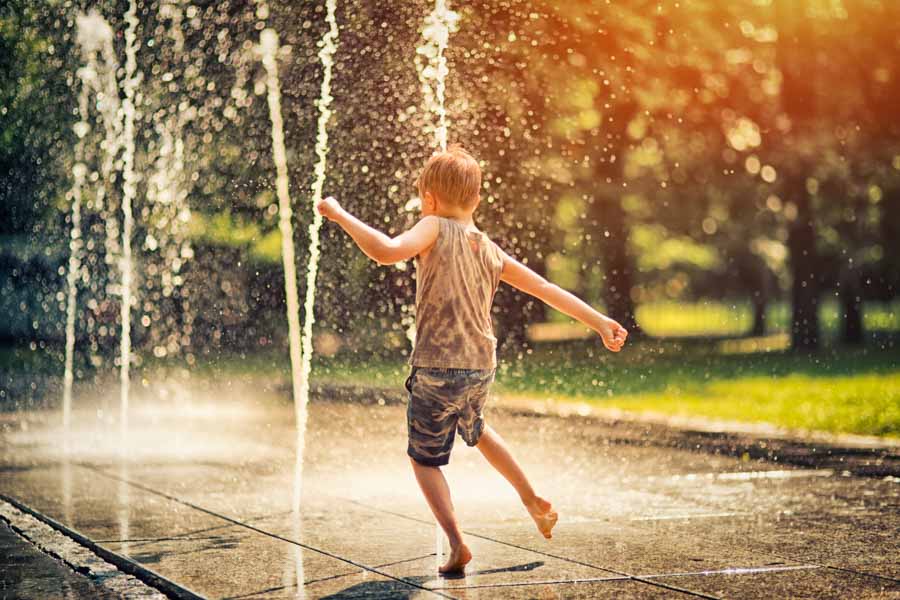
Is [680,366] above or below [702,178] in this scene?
below

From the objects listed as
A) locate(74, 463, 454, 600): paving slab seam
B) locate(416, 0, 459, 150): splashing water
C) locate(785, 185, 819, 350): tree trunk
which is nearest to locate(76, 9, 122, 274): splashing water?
locate(416, 0, 459, 150): splashing water

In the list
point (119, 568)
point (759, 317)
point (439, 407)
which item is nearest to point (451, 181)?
point (439, 407)

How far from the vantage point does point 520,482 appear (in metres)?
5.00

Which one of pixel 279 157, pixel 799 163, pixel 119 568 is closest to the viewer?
pixel 119 568

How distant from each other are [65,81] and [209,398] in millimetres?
3654

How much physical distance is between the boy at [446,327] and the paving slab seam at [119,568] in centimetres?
89

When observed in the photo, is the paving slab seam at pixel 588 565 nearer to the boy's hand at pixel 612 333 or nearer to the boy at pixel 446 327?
the boy at pixel 446 327

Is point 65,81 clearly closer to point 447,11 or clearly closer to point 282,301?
point 447,11

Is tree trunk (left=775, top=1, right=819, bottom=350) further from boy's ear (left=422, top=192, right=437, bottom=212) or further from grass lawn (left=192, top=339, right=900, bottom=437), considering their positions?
boy's ear (left=422, top=192, right=437, bottom=212)

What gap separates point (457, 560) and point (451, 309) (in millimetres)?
849

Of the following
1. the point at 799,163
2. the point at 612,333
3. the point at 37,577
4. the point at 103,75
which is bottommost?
the point at 37,577

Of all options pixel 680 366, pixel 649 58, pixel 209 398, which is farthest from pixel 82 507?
pixel 680 366

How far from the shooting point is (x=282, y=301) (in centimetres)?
2375

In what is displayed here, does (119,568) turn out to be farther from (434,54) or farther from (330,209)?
(434,54)
